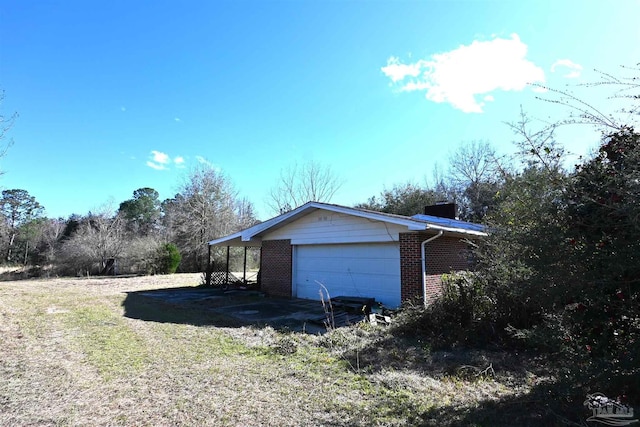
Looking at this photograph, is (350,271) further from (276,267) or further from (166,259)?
(166,259)

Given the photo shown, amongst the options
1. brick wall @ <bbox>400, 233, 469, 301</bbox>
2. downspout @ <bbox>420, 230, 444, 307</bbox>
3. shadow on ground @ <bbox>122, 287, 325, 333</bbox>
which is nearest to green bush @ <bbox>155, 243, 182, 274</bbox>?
shadow on ground @ <bbox>122, 287, 325, 333</bbox>

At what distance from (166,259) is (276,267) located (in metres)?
14.8

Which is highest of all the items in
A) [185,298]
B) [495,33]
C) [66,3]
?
[66,3]

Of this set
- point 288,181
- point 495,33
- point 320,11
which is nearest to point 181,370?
point 495,33

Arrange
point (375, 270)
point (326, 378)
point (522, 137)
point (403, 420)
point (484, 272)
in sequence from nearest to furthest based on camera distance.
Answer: point (403, 420) < point (522, 137) < point (326, 378) < point (484, 272) < point (375, 270)

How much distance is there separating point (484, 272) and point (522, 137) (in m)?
3.72

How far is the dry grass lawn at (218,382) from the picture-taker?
3342 millimetres

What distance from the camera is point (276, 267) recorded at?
43.5ft

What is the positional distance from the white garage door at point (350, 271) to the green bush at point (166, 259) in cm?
1570

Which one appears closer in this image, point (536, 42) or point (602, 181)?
point (602, 181)

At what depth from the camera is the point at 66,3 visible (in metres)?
8.05

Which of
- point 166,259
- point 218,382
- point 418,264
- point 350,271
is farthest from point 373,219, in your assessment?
point 166,259

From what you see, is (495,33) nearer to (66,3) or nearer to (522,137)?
(522,137)

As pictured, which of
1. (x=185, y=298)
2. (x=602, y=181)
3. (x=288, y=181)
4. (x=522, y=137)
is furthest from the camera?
(x=288, y=181)
